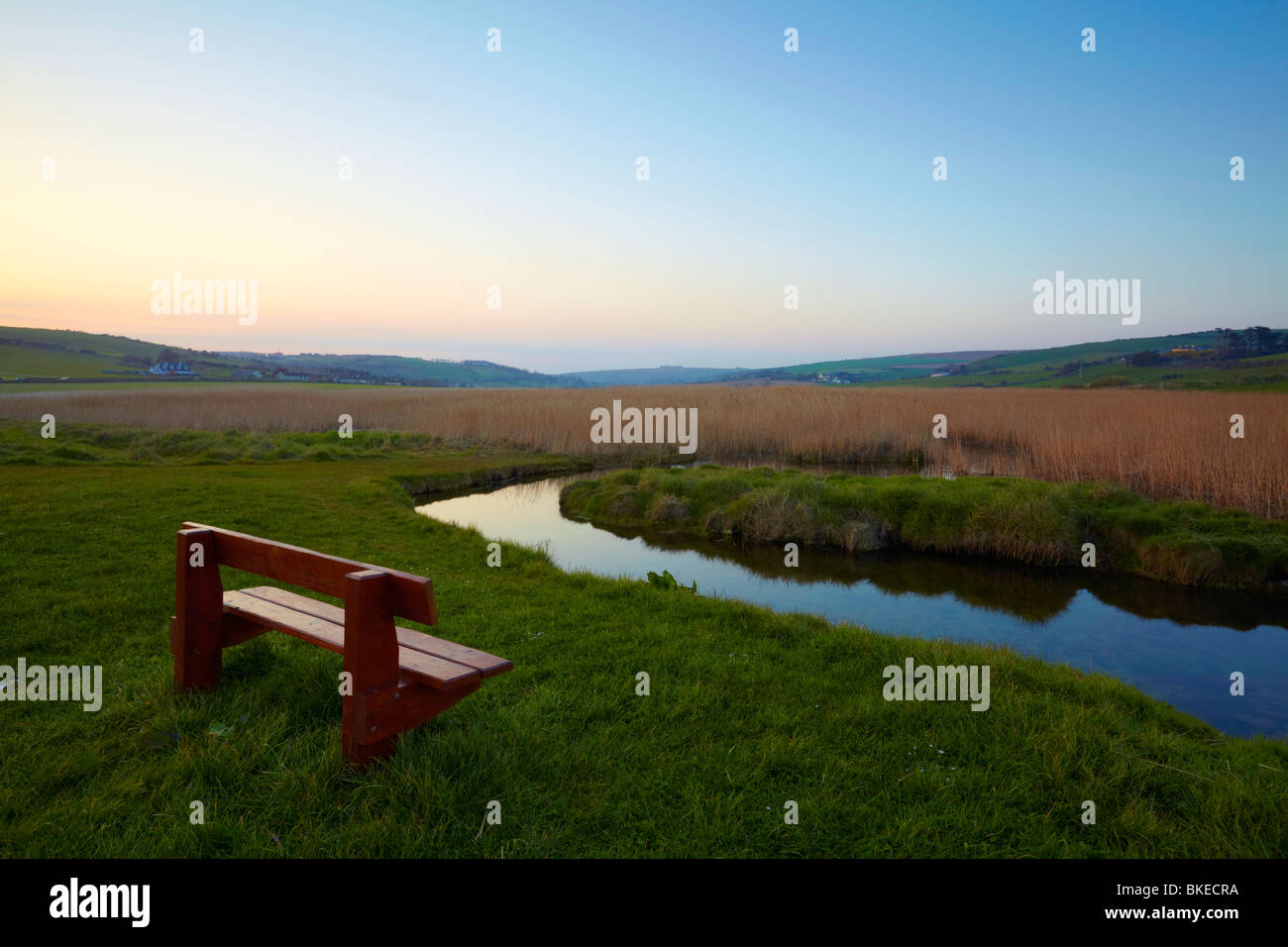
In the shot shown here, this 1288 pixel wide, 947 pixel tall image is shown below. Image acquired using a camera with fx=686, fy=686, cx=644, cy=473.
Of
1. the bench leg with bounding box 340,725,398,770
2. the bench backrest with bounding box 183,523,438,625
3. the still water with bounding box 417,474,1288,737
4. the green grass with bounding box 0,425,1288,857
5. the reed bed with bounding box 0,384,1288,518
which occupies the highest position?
the reed bed with bounding box 0,384,1288,518

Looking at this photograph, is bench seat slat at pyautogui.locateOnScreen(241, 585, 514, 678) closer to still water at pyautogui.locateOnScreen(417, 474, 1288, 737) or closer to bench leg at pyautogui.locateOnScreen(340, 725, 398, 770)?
bench leg at pyautogui.locateOnScreen(340, 725, 398, 770)

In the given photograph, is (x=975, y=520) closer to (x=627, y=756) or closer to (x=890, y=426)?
(x=627, y=756)

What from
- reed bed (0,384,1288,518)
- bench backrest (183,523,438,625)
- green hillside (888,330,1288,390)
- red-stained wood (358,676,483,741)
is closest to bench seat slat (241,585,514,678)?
red-stained wood (358,676,483,741)

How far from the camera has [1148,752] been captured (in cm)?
379

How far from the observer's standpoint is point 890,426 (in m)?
20.1

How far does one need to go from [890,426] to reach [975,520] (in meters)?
9.49

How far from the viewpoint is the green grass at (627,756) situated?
2.96 metres

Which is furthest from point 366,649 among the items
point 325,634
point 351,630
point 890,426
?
point 890,426

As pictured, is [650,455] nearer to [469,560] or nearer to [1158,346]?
[469,560]

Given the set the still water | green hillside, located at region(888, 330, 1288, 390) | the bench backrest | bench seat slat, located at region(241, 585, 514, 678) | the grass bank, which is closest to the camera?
the bench backrest

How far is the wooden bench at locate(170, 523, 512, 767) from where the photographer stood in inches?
118

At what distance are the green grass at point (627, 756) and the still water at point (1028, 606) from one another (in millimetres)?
2136

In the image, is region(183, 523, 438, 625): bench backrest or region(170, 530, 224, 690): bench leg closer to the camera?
region(183, 523, 438, 625): bench backrest
